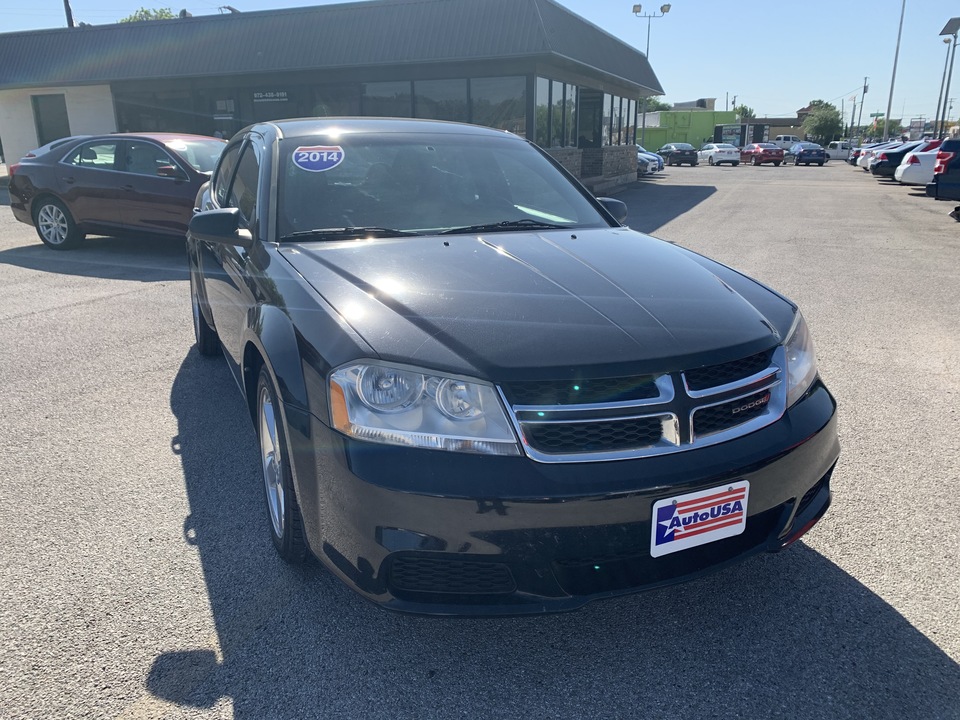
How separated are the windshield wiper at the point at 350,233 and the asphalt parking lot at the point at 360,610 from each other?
3.92 feet

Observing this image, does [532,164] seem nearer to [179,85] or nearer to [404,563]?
[404,563]

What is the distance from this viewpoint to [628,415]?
206 centimetres

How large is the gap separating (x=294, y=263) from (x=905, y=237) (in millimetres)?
11899

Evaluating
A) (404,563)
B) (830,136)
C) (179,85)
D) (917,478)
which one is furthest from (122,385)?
(830,136)

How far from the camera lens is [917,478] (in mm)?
3445

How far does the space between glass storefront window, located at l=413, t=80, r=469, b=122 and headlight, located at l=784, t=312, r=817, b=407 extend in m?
16.2

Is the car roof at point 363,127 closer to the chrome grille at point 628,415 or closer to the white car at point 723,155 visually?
the chrome grille at point 628,415

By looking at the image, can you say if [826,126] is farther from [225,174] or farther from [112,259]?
[225,174]

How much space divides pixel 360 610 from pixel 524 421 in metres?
0.98

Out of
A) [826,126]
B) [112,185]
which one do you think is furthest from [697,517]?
[826,126]

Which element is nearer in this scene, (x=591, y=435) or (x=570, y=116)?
(x=591, y=435)

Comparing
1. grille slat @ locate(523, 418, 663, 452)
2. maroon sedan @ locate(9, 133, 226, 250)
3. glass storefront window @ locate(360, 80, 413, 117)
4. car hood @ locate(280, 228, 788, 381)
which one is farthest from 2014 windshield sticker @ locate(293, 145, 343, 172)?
glass storefront window @ locate(360, 80, 413, 117)

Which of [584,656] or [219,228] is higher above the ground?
[219,228]

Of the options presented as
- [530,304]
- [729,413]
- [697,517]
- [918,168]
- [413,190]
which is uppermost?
[413,190]
